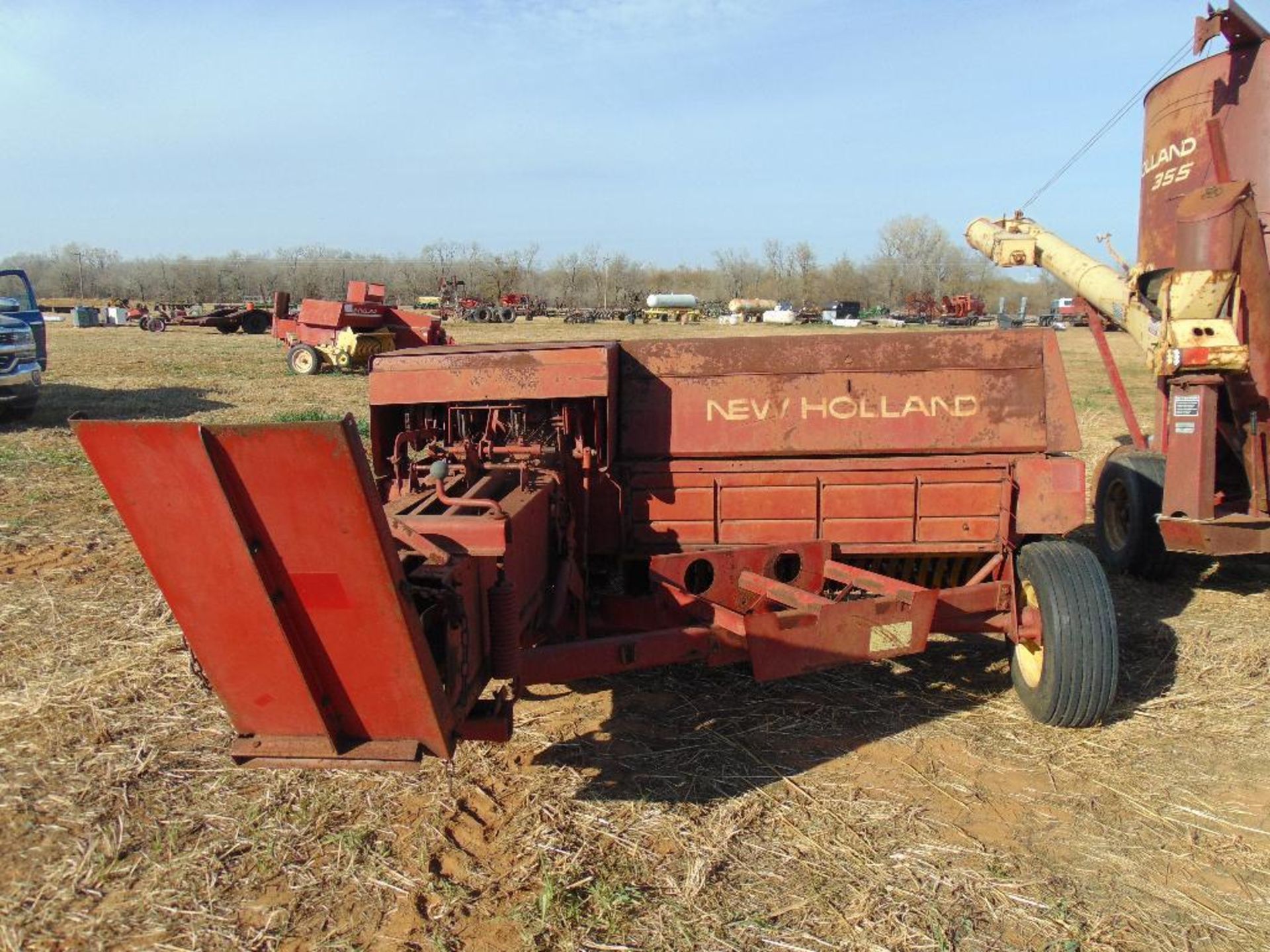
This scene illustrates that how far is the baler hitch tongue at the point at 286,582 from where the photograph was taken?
238 centimetres

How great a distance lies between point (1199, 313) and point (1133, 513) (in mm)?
1849

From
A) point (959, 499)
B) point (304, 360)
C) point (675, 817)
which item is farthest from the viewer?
point (304, 360)

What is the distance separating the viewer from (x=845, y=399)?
4855mm

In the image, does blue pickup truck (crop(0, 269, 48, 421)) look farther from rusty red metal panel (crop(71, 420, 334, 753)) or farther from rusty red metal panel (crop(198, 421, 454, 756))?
rusty red metal panel (crop(198, 421, 454, 756))

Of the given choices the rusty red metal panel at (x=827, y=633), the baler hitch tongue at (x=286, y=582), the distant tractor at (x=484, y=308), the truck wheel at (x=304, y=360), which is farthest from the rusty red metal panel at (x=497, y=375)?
the distant tractor at (x=484, y=308)

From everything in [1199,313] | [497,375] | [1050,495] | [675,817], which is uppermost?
[1199,313]

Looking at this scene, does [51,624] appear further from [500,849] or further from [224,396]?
[224,396]

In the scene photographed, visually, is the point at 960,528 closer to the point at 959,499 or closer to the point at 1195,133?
the point at 959,499

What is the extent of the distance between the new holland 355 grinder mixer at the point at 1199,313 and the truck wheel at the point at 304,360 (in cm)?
1774

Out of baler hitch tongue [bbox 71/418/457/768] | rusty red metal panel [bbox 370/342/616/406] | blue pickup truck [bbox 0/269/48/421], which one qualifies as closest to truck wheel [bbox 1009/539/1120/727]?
rusty red metal panel [bbox 370/342/616/406]

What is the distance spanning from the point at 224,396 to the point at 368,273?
236ft

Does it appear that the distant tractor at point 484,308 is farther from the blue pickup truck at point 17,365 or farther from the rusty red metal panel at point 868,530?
the rusty red metal panel at point 868,530

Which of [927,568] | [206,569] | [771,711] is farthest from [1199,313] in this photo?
[206,569]

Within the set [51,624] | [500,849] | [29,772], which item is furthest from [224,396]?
[500,849]
